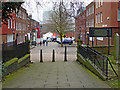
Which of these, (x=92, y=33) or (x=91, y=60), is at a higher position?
(x=92, y=33)

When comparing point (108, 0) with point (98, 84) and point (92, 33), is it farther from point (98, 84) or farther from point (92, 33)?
point (98, 84)

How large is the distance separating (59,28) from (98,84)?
35.6 metres

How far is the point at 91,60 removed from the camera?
33.7 ft

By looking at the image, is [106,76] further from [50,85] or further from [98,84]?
[50,85]

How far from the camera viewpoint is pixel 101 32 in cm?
1373

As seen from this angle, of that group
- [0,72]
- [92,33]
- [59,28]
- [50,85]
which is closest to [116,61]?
[92,33]

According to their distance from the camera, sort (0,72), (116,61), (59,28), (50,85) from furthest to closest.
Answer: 1. (59,28)
2. (116,61)
3. (0,72)
4. (50,85)

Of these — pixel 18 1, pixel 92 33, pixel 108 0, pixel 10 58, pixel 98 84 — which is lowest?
pixel 98 84

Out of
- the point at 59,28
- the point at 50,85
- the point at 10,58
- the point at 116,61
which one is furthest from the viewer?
the point at 59,28

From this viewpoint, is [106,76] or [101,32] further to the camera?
[101,32]

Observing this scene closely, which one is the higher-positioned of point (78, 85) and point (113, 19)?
point (113, 19)

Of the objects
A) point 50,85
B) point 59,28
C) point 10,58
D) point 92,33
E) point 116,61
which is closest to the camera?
point 50,85

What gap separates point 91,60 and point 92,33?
368 centimetres

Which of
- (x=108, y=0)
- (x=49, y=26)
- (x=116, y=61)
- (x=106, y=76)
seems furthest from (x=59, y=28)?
(x=106, y=76)
